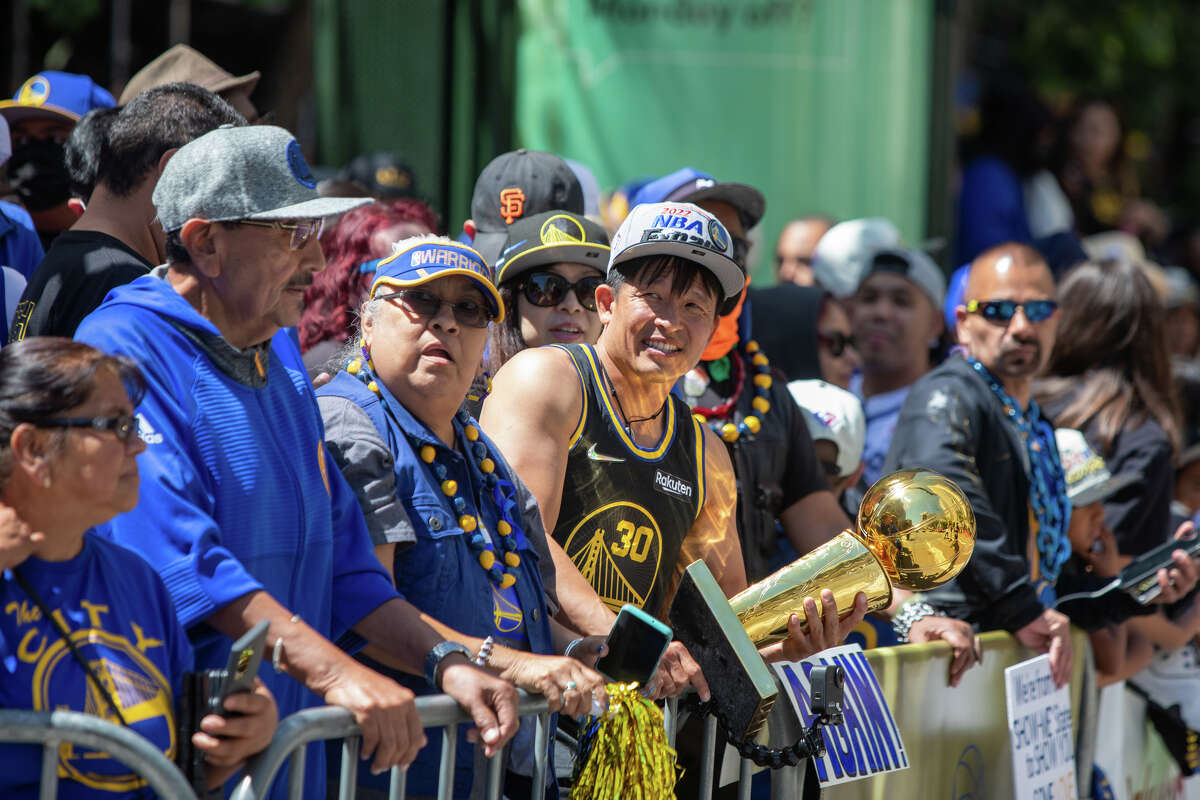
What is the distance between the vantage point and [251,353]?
289 cm

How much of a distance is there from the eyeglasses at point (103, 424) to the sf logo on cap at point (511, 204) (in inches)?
98.5

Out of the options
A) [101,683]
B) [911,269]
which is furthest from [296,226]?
[911,269]

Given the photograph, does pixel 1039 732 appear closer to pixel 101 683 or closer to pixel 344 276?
pixel 344 276

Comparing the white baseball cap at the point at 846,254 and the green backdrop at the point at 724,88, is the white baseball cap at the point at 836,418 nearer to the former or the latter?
the white baseball cap at the point at 846,254

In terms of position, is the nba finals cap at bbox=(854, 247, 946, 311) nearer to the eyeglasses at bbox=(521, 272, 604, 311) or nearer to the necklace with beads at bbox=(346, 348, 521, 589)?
the eyeglasses at bbox=(521, 272, 604, 311)

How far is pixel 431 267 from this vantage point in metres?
3.31

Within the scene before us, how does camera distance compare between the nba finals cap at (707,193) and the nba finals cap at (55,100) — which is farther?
the nba finals cap at (707,193)

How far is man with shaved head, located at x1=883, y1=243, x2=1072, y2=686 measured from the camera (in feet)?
15.9

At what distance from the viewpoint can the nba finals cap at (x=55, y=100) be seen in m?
4.91

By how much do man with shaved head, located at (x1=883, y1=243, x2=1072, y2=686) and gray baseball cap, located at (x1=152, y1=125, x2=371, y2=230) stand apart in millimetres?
2682

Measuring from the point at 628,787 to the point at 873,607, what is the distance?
0.86 metres

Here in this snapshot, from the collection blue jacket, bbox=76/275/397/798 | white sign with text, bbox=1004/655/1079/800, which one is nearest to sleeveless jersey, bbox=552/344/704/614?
blue jacket, bbox=76/275/397/798

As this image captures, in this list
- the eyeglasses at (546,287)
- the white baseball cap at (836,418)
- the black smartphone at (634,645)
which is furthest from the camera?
the white baseball cap at (836,418)

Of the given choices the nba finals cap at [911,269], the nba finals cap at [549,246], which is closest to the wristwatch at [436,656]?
the nba finals cap at [549,246]
